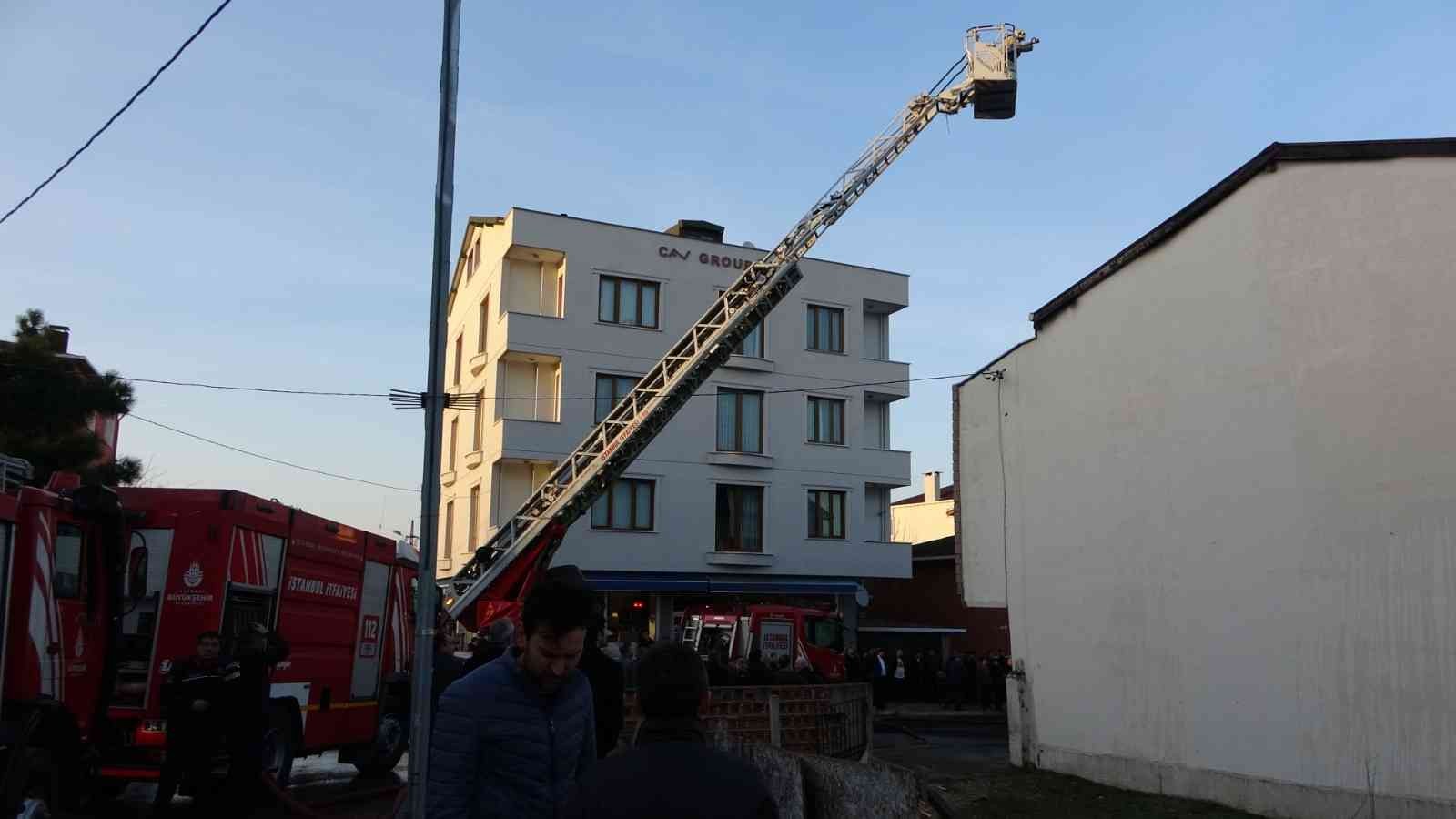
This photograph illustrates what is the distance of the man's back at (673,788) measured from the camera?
2.70m

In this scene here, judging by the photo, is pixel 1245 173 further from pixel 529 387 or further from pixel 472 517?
pixel 472 517

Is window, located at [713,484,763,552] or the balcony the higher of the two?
the balcony

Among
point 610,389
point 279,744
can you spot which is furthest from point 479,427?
point 279,744

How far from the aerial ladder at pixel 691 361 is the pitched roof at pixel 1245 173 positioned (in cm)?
549

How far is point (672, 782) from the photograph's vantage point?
273cm

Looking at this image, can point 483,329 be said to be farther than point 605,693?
Yes

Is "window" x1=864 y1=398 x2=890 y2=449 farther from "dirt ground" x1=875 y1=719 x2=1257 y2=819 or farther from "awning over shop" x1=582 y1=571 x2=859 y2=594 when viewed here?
"dirt ground" x1=875 y1=719 x2=1257 y2=819

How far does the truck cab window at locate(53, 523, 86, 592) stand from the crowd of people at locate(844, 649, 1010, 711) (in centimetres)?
1956

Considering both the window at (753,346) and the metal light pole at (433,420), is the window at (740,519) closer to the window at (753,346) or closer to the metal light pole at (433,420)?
the window at (753,346)

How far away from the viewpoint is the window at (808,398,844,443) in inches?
1506

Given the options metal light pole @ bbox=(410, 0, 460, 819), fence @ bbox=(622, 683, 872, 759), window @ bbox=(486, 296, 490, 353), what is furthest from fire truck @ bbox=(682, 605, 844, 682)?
metal light pole @ bbox=(410, 0, 460, 819)

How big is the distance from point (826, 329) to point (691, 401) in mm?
5474

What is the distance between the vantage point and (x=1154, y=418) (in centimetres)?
1419

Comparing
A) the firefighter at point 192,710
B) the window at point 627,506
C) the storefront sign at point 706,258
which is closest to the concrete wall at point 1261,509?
the firefighter at point 192,710
